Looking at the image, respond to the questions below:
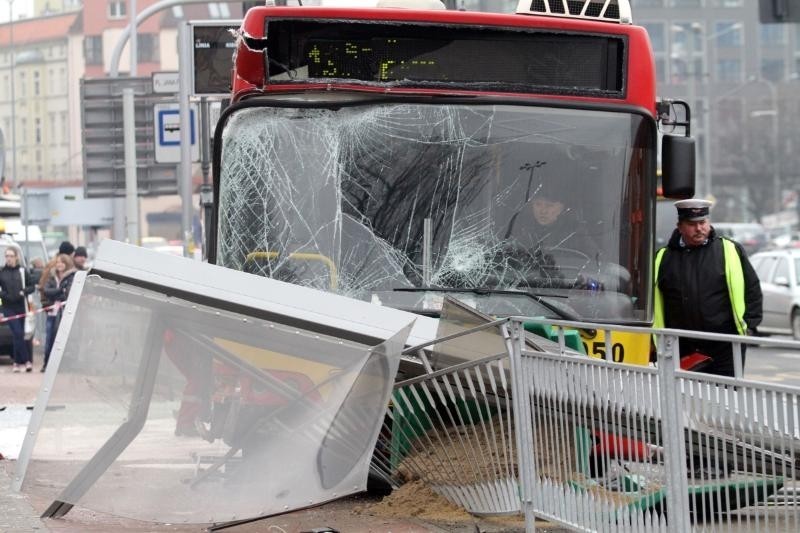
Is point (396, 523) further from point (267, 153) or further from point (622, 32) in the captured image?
point (622, 32)

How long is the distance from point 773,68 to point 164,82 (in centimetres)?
10202

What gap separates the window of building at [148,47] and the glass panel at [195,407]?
370 ft

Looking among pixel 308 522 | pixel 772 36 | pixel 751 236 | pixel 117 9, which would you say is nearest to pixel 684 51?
pixel 772 36

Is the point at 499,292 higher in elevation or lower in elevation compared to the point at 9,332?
higher

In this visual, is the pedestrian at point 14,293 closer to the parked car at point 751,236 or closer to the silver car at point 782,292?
the silver car at point 782,292

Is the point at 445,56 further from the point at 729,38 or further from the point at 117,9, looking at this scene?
the point at 117,9

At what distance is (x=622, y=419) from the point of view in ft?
20.0

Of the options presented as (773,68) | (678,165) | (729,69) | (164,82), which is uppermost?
(773,68)

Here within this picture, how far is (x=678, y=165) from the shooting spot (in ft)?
29.5

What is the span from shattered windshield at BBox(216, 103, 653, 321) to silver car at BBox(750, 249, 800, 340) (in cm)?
1979

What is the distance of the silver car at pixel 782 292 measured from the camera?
1109 inches

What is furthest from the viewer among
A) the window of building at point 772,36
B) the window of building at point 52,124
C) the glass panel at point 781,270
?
the window of building at point 52,124

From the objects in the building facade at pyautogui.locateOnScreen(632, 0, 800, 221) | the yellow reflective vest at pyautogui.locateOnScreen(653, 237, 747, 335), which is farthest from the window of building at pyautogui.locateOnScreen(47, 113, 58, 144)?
the yellow reflective vest at pyautogui.locateOnScreen(653, 237, 747, 335)

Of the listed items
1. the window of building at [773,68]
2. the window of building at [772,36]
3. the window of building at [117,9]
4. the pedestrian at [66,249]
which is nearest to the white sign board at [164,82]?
the pedestrian at [66,249]
